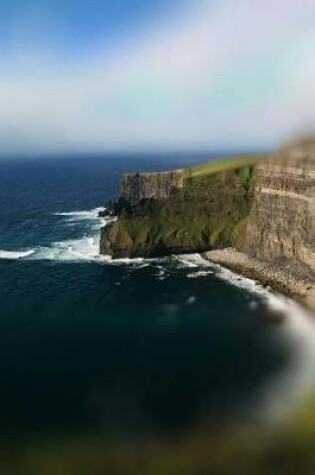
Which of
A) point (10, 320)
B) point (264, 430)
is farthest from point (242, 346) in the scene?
point (10, 320)

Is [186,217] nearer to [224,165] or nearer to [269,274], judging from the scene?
[224,165]

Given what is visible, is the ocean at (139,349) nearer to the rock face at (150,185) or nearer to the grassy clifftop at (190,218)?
the grassy clifftop at (190,218)

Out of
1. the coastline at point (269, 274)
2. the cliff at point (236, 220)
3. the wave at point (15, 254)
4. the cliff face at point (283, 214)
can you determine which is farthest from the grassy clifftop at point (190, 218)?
the wave at point (15, 254)

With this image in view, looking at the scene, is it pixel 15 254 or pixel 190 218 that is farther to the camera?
pixel 190 218

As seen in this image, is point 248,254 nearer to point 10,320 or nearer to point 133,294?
point 133,294

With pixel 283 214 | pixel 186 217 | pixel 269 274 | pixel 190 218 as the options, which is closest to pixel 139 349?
pixel 269 274

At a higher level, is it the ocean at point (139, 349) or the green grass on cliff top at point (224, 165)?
the green grass on cliff top at point (224, 165)
